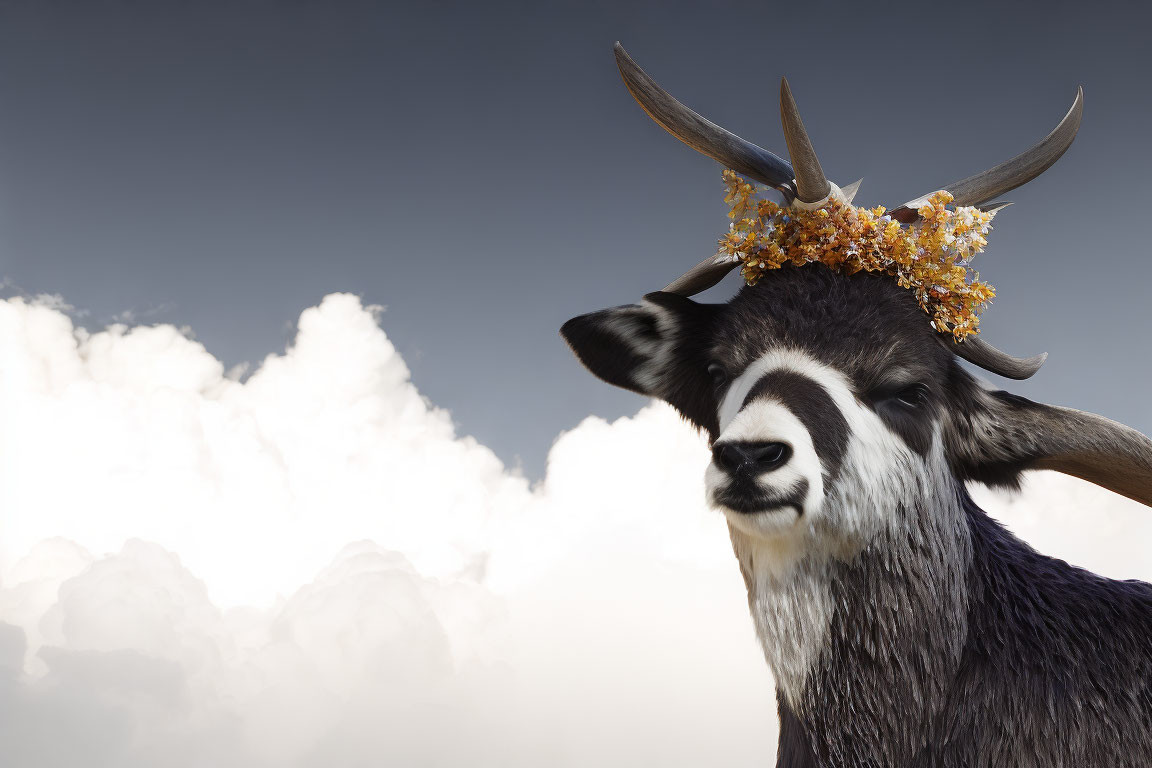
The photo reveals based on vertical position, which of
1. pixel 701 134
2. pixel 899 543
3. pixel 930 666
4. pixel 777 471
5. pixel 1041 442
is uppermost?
pixel 701 134

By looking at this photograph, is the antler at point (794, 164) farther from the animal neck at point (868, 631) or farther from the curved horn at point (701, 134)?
the animal neck at point (868, 631)

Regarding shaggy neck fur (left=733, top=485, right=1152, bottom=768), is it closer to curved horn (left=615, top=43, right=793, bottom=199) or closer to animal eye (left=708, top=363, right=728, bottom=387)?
animal eye (left=708, top=363, right=728, bottom=387)

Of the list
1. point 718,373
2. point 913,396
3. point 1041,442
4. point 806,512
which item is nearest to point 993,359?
point 1041,442

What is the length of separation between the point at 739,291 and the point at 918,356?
89cm

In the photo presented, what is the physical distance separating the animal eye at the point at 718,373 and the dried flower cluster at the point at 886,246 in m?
0.46

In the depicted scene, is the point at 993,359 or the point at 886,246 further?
the point at 993,359

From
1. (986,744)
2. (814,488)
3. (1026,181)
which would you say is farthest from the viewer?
(1026,181)

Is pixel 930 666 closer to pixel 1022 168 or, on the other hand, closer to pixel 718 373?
pixel 718 373

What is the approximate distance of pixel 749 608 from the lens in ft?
11.8

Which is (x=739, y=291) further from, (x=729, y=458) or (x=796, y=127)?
(x=729, y=458)

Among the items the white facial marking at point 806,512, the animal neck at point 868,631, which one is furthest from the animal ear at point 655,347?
the animal neck at point 868,631

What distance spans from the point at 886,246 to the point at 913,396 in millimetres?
719

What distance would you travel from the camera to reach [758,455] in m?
3.00

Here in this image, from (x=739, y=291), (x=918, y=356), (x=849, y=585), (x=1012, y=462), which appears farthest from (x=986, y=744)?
(x=739, y=291)
